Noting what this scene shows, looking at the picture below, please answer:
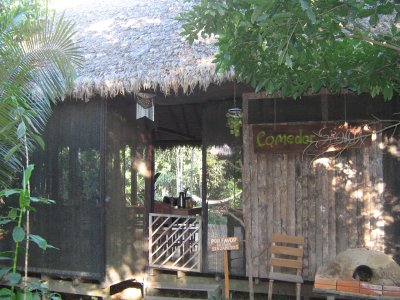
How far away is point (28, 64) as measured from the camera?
3400mm

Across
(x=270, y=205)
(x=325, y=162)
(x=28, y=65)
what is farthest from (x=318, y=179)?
(x=28, y=65)

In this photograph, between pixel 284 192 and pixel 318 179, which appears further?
pixel 284 192


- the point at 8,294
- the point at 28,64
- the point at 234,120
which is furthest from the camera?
the point at 234,120

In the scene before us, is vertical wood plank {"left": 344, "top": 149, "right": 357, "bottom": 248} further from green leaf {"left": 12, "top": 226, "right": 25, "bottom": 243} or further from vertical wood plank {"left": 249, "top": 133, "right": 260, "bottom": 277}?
green leaf {"left": 12, "top": 226, "right": 25, "bottom": 243}

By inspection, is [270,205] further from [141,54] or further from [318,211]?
[141,54]

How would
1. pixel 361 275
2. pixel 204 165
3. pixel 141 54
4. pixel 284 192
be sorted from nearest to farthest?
1. pixel 361 275
2. pixel 284 192
3. pixel 141 54
4. pixel 204 165

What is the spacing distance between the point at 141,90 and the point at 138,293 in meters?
2.55

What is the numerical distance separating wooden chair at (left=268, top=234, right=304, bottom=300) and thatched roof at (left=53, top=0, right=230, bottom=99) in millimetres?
1778

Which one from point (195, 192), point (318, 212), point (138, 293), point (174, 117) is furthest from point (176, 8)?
point (195, 192)

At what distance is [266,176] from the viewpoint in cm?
499

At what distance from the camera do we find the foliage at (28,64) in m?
3.28

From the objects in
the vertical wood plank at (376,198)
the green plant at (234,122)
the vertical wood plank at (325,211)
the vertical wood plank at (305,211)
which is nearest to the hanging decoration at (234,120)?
the green plant at (234,122)

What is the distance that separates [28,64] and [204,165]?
8.63 feet

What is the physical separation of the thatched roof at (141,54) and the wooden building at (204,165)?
0.02m
